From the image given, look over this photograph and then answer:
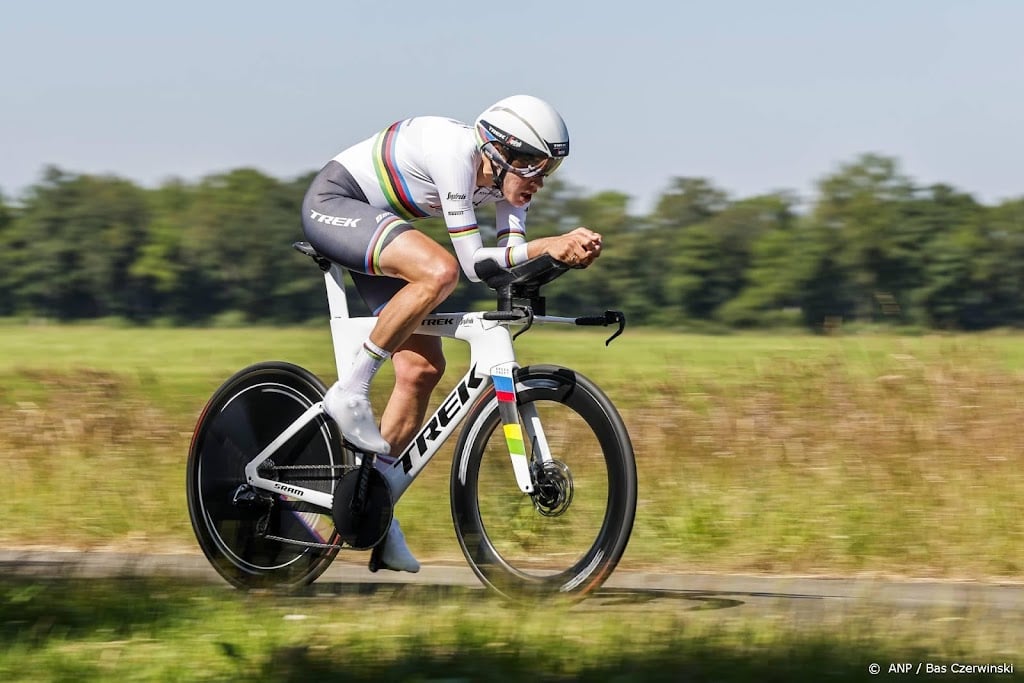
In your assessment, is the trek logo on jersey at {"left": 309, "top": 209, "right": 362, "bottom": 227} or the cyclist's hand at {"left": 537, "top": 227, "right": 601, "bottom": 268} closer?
the cyclist's hand at {"left": 537, "top": 227, "right": 601, "bottom": 268}

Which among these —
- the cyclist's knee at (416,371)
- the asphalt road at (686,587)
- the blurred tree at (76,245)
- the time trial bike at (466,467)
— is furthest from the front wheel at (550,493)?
the blurred tree at (76,245)

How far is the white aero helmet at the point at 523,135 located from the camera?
16.5ft

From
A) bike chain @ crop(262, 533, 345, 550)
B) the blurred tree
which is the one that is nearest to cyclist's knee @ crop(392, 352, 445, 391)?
bike chain @ crop(262, 533, 345, 550)

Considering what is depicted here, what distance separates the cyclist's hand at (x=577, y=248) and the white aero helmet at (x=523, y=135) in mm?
400

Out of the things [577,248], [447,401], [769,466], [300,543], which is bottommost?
[769,466]

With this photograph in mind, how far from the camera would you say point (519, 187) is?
5242mm

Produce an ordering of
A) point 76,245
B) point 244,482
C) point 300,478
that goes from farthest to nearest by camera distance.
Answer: point 76,245
point 244,482
point 300,478

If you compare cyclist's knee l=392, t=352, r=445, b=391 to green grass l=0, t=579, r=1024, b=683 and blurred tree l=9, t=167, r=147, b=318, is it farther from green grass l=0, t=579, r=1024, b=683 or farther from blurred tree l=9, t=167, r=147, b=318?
blurred tree l=9, t=167, r=147, b=318

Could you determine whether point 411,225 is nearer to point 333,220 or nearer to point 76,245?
point 333,220

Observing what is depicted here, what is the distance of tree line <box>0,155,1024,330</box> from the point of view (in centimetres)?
Result: 7750

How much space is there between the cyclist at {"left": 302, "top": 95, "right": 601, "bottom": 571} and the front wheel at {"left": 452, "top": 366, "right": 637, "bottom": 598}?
326mm

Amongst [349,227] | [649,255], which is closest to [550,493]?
[349,227]

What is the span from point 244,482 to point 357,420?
75 centimetres

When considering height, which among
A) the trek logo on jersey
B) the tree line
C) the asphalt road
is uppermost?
the trek logo on jersey
